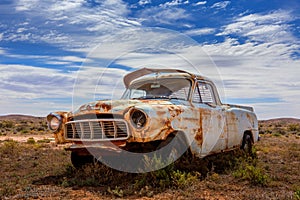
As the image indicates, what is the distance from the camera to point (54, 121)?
6449 mm

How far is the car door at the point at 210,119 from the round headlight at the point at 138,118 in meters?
1.41

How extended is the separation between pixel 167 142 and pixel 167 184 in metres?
0.68

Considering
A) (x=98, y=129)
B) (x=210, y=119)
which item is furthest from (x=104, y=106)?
(x=210, y=119)

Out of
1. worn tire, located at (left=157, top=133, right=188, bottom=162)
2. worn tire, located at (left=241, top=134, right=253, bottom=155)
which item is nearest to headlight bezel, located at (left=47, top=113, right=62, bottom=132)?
worn tire, located at (left=157, top=133, right=188, bottom=162)

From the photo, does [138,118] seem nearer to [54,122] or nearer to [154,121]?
[154,121]

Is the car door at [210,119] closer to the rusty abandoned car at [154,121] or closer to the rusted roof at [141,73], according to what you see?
the rusty abandoned car at [154,121]

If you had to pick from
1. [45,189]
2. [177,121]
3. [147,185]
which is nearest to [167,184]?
[147,185]

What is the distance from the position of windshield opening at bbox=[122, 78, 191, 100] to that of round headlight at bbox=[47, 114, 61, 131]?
151 centimetres

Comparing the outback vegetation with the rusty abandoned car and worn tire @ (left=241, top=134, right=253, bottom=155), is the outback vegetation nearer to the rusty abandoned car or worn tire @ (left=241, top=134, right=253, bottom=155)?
the rusty abandoned car

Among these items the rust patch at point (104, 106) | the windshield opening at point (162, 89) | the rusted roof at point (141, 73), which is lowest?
the rust patch at point (104, 106)

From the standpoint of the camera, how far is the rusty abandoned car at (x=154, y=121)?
5.32m

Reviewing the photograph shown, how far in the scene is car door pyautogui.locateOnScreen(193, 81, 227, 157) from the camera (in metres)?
6.38

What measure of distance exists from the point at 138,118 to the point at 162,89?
5.12 ft

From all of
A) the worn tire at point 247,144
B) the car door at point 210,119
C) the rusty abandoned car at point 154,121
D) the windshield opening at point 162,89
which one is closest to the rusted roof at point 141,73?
the rusty abandoned car at point 154,121
